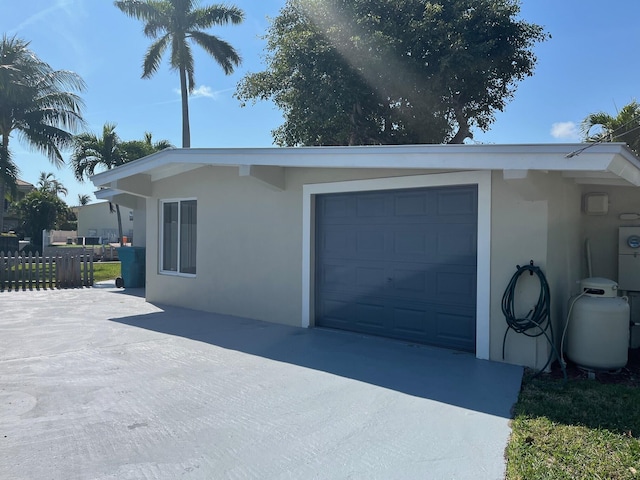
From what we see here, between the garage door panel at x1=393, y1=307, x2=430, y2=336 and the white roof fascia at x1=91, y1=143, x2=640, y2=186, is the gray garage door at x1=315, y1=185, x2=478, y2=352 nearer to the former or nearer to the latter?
the garage door panel at x1=393, y1=307, x2=430, y2=336

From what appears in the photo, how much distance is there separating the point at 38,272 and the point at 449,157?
12130 millimetres

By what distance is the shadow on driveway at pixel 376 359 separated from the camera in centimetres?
457

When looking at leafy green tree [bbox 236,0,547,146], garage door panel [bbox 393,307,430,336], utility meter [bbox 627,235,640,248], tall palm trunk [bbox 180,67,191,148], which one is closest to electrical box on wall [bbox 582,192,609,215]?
utility meter [bbox 627,235,640,248]

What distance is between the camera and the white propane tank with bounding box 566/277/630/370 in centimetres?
516

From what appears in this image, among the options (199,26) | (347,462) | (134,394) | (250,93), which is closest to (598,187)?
(347,462)

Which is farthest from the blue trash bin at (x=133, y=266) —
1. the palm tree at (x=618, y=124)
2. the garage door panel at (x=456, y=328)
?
the palm tree at (x=618, y=124)

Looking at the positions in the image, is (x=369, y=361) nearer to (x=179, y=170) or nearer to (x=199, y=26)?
(x=179, y=170)

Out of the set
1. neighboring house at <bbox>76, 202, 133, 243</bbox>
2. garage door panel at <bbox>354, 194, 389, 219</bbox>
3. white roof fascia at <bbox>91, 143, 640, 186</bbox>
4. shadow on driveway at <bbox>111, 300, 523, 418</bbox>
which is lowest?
shadow on driveway at <bbox>111, 300, 523, 418</bbox>

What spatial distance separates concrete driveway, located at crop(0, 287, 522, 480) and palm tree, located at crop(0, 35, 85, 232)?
14955 mm

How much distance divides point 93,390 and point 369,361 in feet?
9.63

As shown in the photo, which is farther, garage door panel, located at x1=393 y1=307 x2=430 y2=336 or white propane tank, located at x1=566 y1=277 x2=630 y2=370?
garage door panel, located at x1=393 y1=307 x2=430 y2=336

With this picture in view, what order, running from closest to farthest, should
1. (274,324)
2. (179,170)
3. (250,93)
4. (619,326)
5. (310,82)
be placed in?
(619,326) → (274,324) → (179,170) → (310,82) → (250,93)

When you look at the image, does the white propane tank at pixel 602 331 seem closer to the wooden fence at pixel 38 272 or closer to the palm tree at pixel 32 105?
the wooden fence at pixel 38 272

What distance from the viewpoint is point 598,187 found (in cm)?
677
